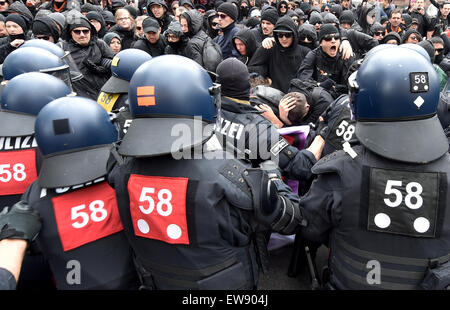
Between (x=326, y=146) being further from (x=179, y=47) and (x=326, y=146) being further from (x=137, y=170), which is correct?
(x=179, y=47)

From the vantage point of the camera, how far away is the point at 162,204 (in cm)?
170

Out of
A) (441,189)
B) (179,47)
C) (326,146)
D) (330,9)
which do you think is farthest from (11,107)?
(330,9)

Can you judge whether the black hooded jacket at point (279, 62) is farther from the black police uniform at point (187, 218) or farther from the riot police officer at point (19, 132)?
the black police uniform at point (187, 218)

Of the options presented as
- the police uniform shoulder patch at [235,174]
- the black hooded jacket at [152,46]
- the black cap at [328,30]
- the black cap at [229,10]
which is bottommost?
the police uniform shoulder patch at [235,174]

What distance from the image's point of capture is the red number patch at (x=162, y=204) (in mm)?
1685

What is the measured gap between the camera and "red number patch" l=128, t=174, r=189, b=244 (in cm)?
168

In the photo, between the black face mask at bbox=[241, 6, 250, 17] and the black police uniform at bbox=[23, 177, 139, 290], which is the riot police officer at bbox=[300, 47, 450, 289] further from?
the black face mask at bbox=[241, 6, 250, 17]

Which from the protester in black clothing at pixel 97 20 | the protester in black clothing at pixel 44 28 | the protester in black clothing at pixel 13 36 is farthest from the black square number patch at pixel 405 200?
the protester in black clothing at pixel 97 20

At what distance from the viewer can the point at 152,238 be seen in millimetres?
1801

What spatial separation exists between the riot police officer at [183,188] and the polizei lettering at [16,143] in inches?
38.5

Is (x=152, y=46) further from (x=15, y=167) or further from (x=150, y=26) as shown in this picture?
(x=15, y=167)

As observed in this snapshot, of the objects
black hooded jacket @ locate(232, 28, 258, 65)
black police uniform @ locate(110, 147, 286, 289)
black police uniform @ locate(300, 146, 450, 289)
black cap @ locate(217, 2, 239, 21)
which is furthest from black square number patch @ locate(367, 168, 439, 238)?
black cap @ locate(217, 2, 239, 21)

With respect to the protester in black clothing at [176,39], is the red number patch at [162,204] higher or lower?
lower

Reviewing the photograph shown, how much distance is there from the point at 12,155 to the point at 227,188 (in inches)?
63.3
